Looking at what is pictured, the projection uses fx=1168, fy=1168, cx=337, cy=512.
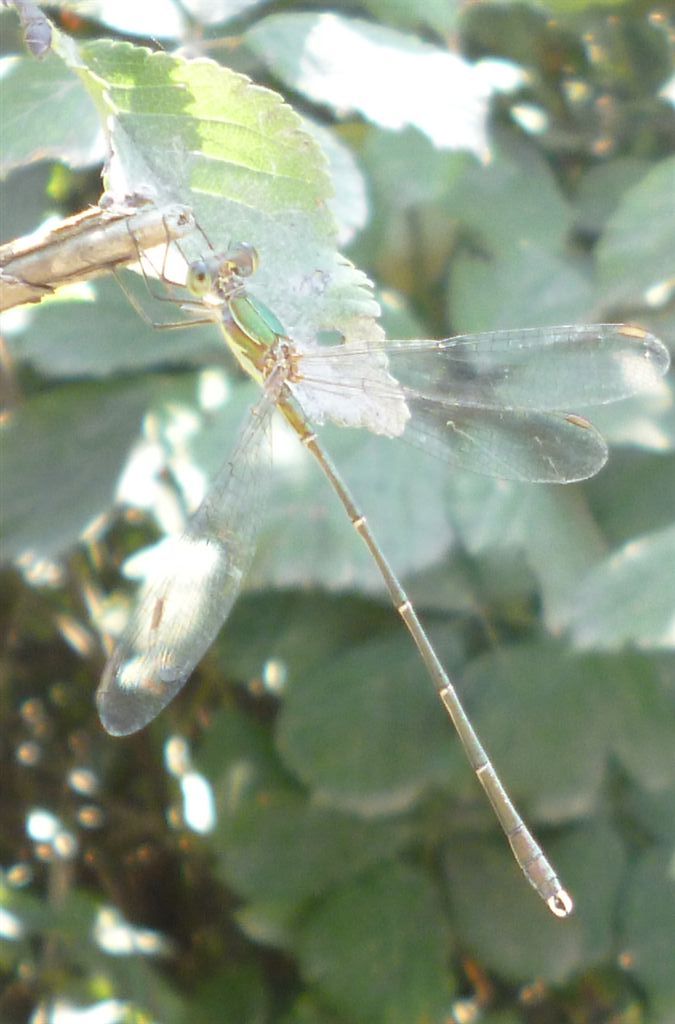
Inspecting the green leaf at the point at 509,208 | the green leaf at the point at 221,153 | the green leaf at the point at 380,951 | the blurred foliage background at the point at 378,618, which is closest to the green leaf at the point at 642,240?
the blurred foliage background at the point at 378,618

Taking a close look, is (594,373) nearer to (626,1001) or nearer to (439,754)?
(439,754)

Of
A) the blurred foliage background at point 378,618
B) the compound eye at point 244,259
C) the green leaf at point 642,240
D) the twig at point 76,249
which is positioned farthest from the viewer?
the green leaf at point 642,240

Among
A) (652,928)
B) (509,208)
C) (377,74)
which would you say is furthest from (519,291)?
(652,928)

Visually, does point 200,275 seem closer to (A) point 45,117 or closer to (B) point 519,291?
(A) point 45,117

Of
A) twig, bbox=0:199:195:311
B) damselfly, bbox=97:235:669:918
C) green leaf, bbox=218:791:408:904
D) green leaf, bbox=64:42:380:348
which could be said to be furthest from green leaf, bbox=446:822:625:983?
twig, bbox=0:199:195:311

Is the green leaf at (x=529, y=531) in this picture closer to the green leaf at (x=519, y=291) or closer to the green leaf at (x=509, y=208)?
the green leaf at (x=519, y=291)

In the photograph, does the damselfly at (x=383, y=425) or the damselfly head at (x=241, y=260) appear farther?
the damselfly at (x=383, y=425)

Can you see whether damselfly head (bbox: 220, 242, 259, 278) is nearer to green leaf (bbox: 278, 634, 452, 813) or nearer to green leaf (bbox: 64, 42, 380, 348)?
green leaf (bbox: 64, 42, 380, 348)
